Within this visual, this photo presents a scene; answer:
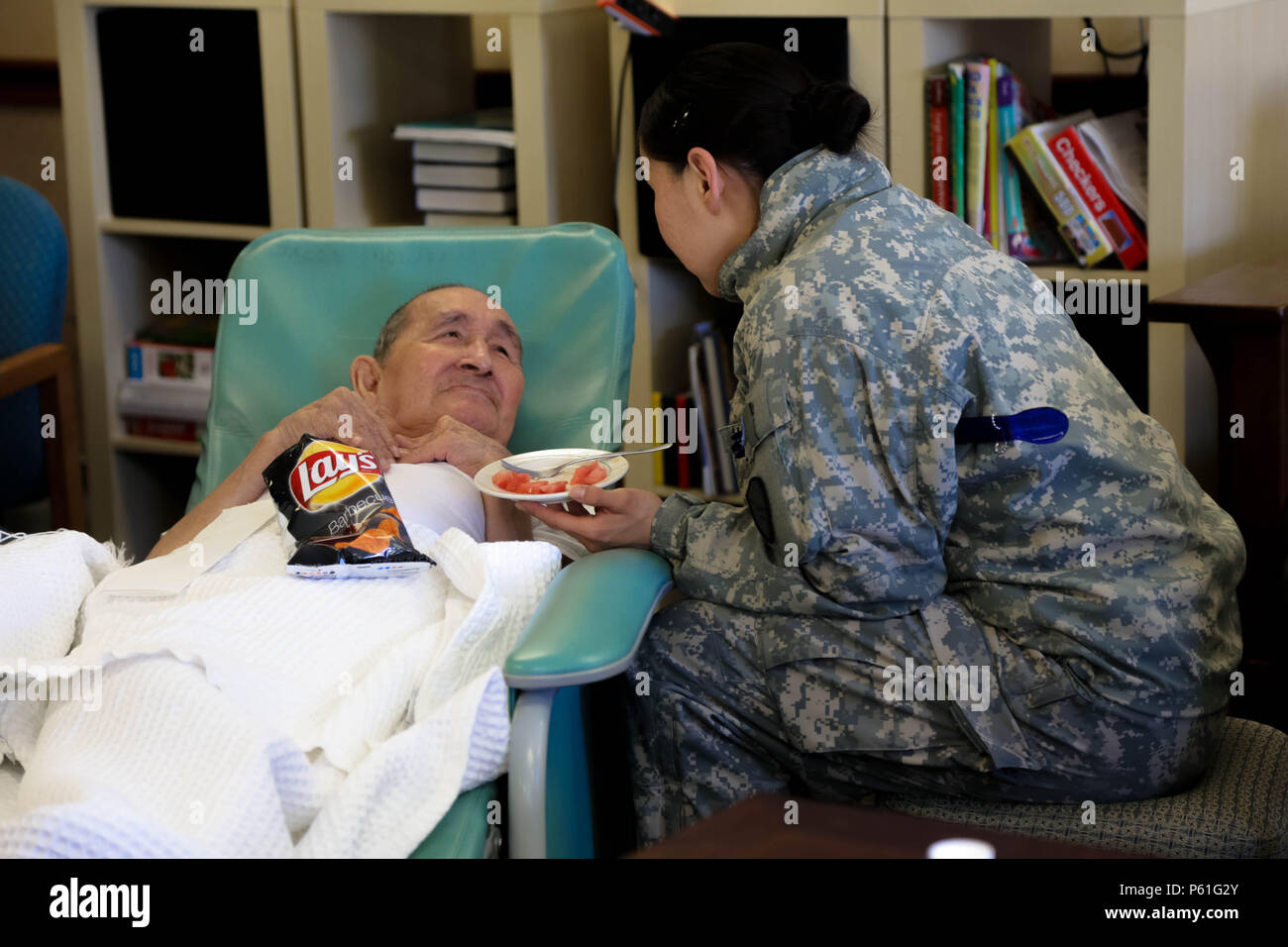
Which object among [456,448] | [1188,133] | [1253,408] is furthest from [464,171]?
[1253,408]

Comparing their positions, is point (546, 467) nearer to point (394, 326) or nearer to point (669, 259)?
point (394, 326)

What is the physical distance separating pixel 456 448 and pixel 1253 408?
3.58 feet

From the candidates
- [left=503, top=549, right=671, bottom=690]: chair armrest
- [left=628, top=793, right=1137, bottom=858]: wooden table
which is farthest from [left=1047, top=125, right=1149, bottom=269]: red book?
[left=628, top=793, right=1137, bottom=858]: wooden table

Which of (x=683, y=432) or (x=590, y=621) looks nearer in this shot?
(x=590, y=621)

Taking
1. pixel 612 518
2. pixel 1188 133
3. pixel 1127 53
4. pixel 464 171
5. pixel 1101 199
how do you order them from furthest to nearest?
A: pixel 464 171, pixel 1127 53, pixel 1101 199, pixel 1188 133, pixel 612 518

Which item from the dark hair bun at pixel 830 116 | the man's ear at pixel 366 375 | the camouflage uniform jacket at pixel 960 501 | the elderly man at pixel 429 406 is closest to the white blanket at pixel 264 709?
the elderly man at pixel 429 406

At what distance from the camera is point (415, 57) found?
3070 millimetres

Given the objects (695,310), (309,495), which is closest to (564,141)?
(695,310)

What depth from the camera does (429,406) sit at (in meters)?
2.01

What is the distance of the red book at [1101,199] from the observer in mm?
2344

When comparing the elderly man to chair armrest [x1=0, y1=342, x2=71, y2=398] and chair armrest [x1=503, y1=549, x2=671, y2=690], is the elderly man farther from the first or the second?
chair armrest [x1=0, y1=342, x2=71, y2=398]

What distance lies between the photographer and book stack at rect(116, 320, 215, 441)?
3.10 meters

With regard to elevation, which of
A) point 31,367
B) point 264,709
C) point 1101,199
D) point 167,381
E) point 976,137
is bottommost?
point 264,709

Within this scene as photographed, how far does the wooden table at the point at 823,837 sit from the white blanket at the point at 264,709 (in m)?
0.38
